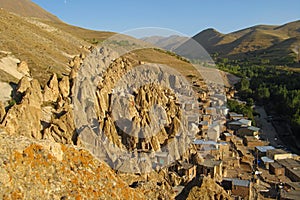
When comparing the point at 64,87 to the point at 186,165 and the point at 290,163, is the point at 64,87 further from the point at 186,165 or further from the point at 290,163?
the point at 290,163

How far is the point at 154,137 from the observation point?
690 inches

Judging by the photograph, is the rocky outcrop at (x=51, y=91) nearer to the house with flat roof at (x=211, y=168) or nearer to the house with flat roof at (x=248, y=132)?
the house with flat roof at (x=211, y=168)

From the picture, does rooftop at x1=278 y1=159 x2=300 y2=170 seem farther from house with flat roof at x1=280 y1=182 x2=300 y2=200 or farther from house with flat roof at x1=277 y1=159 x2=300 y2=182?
house with flat roof at x1=280 y1=182 x2=300 y2=200

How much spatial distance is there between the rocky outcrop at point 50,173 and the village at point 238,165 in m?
2.71

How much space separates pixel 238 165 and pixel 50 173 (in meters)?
21.0

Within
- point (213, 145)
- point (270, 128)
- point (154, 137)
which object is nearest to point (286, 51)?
point (270, 128)

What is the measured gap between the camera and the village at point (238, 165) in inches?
653

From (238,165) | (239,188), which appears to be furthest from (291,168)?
(239,188)

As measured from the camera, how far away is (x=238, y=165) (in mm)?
23125

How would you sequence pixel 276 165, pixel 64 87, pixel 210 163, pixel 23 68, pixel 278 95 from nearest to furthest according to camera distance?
pixel 210 163 < pixel 64 87 < pixel 23 68 < pixel 276 165 < pixel 278 95

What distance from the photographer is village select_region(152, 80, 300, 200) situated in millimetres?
16578

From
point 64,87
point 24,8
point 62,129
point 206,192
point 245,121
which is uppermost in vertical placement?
point 24,8

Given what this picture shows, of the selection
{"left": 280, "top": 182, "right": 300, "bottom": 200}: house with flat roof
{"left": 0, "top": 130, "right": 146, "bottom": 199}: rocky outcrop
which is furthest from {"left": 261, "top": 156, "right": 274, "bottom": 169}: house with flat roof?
{"left": 0, "top": 130, "right": 146, "bottom": 199}: rocky outcrop

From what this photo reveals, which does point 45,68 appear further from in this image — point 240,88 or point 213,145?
point 240,88
